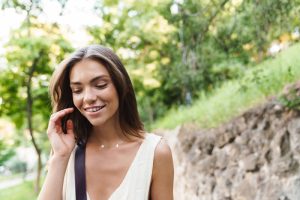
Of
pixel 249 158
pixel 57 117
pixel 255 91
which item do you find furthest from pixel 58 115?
pixel 255 91

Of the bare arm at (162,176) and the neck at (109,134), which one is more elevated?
the neck at (109,134)

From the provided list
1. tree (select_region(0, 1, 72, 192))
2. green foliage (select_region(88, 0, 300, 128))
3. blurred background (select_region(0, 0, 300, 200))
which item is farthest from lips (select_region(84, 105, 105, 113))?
green foliage (select_region(88, 0, 300, 128))

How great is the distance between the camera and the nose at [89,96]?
1577mm

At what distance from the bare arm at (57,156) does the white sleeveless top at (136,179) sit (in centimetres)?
5

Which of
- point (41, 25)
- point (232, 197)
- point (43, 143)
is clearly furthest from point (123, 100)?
point (43, 143)

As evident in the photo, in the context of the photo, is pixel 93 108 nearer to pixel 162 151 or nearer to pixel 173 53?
pixel 162 151

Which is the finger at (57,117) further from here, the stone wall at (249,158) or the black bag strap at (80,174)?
the stone wall at (249,158)

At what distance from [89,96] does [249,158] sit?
4230 millimetres

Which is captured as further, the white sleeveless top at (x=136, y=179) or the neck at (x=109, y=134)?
the neck at (x=109, y=134)

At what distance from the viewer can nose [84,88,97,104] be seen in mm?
1577

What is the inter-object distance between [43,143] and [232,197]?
17.5 m

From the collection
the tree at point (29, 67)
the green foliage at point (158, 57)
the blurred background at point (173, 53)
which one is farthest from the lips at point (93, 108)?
the green foliage at point (158, 57)

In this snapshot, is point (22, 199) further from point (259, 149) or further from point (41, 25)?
point (259, 149)

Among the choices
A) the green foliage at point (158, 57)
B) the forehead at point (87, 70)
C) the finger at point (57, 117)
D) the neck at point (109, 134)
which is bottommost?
the neck at point (109, 134)
